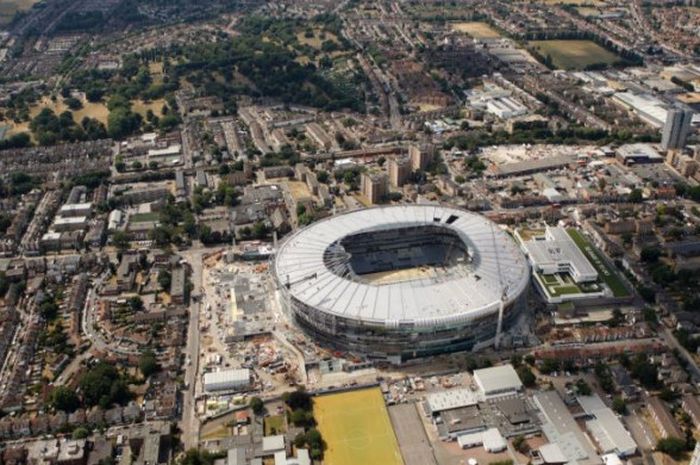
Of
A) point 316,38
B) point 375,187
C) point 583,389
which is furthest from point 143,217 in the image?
point 316,38

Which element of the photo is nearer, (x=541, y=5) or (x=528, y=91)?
(x=528, y=91)

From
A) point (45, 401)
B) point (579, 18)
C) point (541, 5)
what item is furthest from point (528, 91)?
point (45, 401)

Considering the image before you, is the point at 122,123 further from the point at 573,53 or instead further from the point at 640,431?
the point at 573,53

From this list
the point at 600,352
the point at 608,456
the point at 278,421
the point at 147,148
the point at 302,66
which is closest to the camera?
the point at 608,456

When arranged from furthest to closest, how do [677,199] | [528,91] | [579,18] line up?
[579,18]
[528,91]
[677,199]

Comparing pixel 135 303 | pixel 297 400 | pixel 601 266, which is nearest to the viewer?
pixel 297 400

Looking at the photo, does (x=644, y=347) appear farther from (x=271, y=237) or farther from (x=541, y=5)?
(x=541, y=5)

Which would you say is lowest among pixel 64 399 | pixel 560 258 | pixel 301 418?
pixel 560 258
